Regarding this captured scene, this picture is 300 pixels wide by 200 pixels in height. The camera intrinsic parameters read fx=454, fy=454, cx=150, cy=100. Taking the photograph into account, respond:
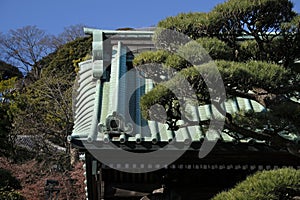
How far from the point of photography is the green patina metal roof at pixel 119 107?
430 centimetres

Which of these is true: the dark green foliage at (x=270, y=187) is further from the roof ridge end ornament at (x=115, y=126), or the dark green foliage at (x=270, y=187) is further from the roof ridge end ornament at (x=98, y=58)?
the roof ridge end ornament at (x=98, y=58)

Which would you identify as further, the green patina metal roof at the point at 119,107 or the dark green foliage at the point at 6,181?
the dark green foliage at the point at 6,181

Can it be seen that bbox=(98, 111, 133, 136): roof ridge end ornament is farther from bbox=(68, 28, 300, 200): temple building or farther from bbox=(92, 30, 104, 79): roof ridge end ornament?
bbox=(92, 30, 104, 79): roof ridge end ornament

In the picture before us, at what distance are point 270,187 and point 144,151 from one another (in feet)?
5.55

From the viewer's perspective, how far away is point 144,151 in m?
4.38

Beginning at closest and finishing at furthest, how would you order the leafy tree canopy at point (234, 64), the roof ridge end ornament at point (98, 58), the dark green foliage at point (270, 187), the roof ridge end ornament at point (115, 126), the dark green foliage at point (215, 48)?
the dark green foliage at point (270, 187), the leafy tree canopy at point (234, 64), the dark green foliage at point (215, 48), the roof ridge end ornament at point (115, 126), the roof ridge end ornament at point (98, 58)

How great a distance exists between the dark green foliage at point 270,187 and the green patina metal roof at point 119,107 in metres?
1.12

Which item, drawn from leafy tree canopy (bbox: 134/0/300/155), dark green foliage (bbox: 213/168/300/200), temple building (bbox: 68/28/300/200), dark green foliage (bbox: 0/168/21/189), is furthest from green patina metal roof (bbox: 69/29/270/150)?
dark green foliage (bbox: 0/168/21/189)

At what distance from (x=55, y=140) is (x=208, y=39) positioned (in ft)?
59.4

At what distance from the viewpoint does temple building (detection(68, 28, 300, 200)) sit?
14.1 feet

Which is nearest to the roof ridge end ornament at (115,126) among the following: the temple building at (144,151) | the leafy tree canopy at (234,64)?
the temple building at (144,151)

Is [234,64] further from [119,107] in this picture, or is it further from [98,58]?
[98,58]

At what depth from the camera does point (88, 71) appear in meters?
6.41

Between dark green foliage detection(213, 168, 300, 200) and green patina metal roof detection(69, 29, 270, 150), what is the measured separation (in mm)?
1123
